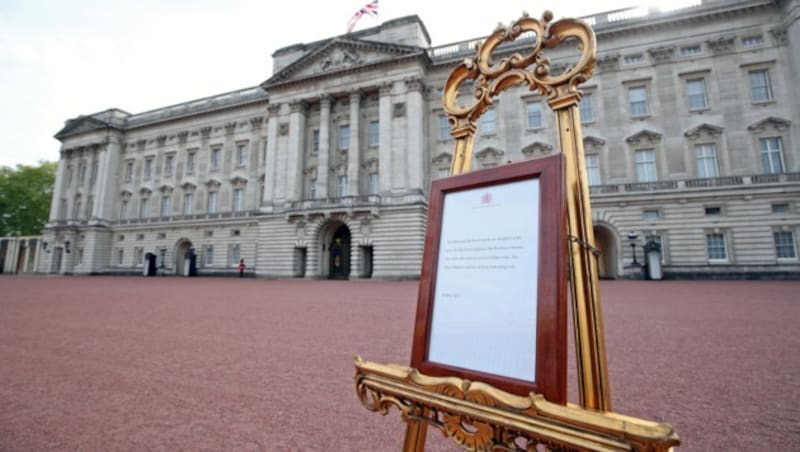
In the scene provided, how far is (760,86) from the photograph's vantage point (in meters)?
21.7

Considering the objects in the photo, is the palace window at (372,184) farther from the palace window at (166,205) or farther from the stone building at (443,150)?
the palace window at (166,205)

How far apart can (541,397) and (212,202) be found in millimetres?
38367

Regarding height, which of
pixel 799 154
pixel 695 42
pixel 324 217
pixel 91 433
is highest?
pixel 695 42

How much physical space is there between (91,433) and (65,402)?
907 millimetres

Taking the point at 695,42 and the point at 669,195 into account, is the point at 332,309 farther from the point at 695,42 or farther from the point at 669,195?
the point at 695,42

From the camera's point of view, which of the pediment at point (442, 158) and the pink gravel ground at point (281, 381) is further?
the pediment at point (442, 158)

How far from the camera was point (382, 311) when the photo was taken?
29.7 ft

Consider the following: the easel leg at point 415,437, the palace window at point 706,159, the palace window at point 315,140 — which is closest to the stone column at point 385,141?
the palace window at point 315,140

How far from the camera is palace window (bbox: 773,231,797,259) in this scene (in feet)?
64.4

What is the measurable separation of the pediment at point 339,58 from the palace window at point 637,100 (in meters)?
14.0

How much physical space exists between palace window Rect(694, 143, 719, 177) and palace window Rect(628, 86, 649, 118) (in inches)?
150

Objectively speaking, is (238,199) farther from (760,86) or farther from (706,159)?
(760,86)

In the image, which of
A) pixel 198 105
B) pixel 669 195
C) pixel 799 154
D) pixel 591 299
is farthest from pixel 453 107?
pixel 198 105

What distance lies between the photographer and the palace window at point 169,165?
37562 mm
